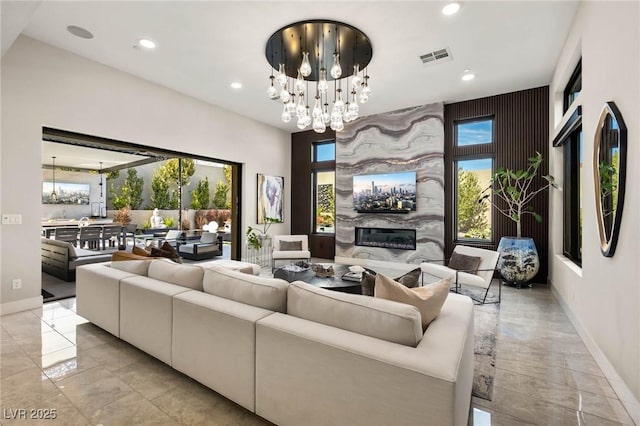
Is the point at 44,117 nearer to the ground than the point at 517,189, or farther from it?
farther from it

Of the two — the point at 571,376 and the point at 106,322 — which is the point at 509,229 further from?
the point at 106,322

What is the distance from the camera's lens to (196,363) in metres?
2.02

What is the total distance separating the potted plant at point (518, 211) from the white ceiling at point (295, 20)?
1.50 meters

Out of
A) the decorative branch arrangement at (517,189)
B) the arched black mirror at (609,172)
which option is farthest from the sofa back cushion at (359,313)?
the decorative branch arrangement at (517,189)

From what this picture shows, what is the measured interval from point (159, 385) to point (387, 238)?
17.3 ft

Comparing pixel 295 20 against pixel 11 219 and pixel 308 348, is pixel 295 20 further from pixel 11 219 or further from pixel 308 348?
pixel 11 219

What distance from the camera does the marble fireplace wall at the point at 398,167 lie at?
595cm

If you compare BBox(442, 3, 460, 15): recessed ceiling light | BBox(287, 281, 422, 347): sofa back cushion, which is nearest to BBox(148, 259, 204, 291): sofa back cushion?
BBox(287, 281, 422, 347): sofa back cushion

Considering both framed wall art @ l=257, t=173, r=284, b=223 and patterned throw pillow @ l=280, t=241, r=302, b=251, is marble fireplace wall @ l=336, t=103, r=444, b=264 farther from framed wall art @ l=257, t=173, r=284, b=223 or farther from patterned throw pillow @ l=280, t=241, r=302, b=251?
framed wall art @ l=257, t=173, r=284, b=223

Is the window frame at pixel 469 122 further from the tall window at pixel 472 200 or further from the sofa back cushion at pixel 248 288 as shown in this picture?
the sofa back cushion at pixel 248 288

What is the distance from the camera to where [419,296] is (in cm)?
169

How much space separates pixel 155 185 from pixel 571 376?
1346cm

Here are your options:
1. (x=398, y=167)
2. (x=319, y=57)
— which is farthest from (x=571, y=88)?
(x=319, y=57)

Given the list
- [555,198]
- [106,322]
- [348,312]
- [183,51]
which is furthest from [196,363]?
[555,198]
